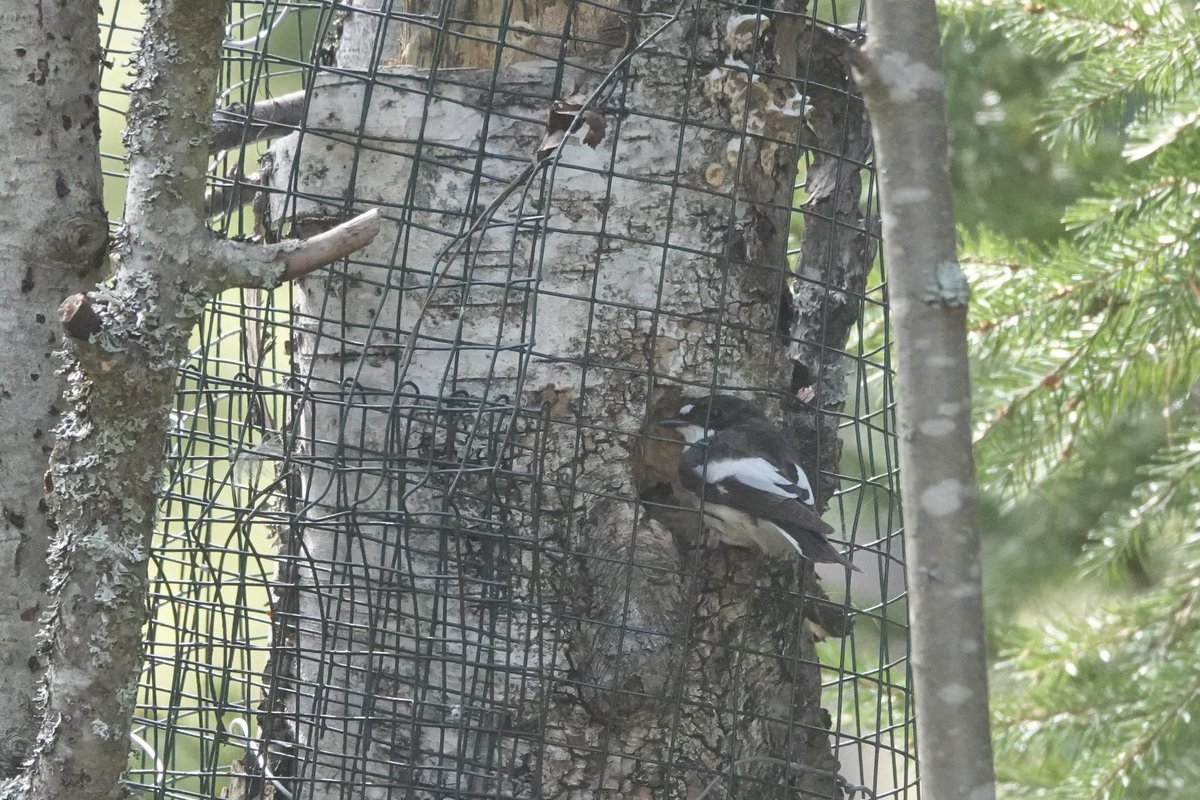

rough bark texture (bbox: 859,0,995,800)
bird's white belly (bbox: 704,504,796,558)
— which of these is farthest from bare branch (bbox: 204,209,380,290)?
bird's white belly (bbox: 704,504,796,558)

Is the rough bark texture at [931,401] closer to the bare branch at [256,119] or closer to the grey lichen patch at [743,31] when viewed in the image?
the grey lichen patch at [743,31]

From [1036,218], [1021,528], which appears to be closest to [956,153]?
[1036,218]

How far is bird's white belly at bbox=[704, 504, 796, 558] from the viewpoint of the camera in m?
2.48

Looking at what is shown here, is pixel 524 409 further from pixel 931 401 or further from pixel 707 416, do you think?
pixel 931 401

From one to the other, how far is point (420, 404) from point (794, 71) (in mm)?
982

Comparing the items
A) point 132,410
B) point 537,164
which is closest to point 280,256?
point 132,410

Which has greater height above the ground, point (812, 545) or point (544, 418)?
point (544, 418)

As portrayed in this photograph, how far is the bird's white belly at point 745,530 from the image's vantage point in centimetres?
248

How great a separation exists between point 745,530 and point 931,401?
3.76 ft

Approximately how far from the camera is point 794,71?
8.66ft

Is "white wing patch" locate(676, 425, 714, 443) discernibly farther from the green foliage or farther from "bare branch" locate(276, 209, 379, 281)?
the green foliage

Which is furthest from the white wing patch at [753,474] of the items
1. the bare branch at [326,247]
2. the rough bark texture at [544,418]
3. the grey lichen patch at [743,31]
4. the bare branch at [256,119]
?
the bare branch at [256,119]

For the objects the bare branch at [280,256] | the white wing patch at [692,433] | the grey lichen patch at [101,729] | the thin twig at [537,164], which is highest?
the thin twig at [537,164]

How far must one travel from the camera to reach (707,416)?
2449 millimetres
